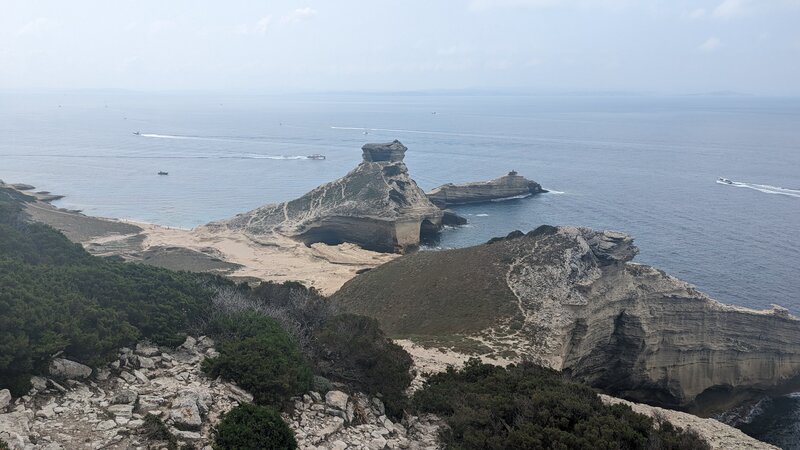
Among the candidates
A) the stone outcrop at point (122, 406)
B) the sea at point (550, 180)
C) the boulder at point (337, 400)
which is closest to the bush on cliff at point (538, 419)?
the boulder at point (337, 400)

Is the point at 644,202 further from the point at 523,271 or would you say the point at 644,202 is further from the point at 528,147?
the point at 528,147

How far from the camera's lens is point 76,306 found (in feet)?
54.3

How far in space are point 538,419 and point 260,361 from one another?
7.29m

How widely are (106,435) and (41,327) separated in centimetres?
438

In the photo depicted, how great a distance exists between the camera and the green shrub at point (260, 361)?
1503cm

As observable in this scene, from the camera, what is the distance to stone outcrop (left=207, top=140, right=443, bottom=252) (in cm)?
6806

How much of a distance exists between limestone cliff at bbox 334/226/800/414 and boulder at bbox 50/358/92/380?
1996 cm

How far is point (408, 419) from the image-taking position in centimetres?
1684

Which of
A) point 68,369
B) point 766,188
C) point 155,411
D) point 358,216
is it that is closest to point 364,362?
point 155,411

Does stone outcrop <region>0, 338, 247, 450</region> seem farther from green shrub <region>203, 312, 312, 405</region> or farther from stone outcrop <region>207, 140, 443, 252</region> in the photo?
stone outcrop <region>207, 140, 443, 252</region>

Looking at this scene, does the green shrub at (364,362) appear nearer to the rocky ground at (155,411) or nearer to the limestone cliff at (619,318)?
the rocky ground at (155,411)

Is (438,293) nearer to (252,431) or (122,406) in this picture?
(252,431)

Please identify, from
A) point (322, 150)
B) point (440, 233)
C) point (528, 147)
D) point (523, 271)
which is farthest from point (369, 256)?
point (528, 147)

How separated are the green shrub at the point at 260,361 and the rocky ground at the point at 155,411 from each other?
34 cm
